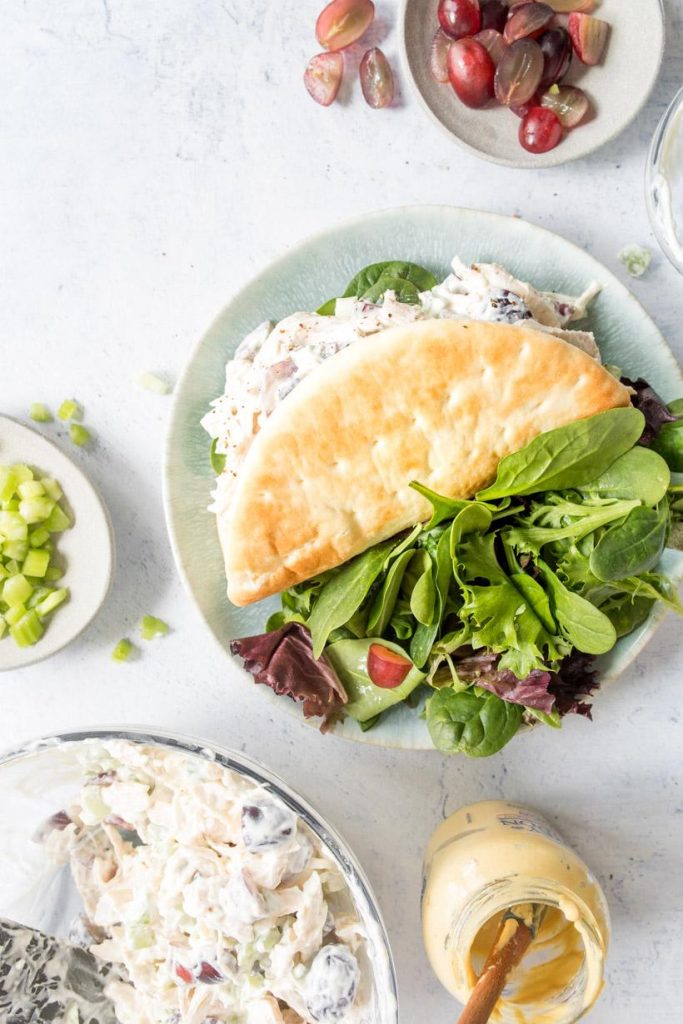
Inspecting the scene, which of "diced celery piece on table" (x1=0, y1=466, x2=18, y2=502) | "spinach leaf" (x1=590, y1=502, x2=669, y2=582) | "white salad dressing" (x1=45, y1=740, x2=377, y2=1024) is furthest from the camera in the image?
"diced celery piece on table" (x1=0, y1=466, x2=18, y2=502)

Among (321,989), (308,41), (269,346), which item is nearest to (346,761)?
(321,989)

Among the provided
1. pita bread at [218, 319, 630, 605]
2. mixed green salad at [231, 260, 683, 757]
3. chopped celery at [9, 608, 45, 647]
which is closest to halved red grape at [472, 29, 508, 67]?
mixed green salad at [231, 260, 683, 757]

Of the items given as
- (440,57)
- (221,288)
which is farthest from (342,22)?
(221,288)

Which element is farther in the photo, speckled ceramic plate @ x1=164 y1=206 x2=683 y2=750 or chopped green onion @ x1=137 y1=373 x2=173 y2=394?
chopped green onion @ x1=137 y1=373 x2=173 y2=394

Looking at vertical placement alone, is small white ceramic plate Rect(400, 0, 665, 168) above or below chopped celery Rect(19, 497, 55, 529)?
above

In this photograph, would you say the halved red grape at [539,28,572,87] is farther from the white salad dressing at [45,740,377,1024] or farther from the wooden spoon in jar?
the wooden spoon in jar

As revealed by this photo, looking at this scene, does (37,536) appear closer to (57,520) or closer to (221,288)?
(57,520)
